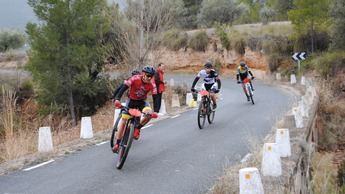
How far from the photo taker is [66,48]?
1155 inches

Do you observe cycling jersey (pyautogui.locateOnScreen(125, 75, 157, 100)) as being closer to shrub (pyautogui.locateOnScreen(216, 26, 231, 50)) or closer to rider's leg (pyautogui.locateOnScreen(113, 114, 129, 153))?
rider's leg (pyautogui.locateOnScreen(113, 114, 129, 153))

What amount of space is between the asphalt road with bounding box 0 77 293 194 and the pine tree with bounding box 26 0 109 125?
15656mm

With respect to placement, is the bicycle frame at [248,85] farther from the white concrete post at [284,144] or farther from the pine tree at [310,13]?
the pine tree at [310,13]

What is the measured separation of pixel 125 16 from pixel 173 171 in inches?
824

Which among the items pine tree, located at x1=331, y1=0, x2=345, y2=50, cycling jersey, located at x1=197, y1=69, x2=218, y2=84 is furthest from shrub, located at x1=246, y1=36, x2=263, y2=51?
cycling jersey, located at x1=197, y1=69, x2=218, y2=84

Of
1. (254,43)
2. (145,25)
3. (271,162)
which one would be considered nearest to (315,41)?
(254,43)

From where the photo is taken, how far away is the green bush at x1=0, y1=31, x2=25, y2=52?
201 feet

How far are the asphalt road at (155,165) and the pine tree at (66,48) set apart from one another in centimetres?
1566

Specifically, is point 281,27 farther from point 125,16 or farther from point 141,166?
point 141,166

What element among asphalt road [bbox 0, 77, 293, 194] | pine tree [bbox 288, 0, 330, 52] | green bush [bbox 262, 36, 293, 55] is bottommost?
asphalt road [bbox 0, 77, 293, 194]

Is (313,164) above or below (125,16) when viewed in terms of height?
below

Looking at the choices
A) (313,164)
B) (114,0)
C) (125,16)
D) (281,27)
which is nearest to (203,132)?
(313,164)

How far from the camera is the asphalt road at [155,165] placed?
8109mm

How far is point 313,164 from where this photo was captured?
12594 mm
